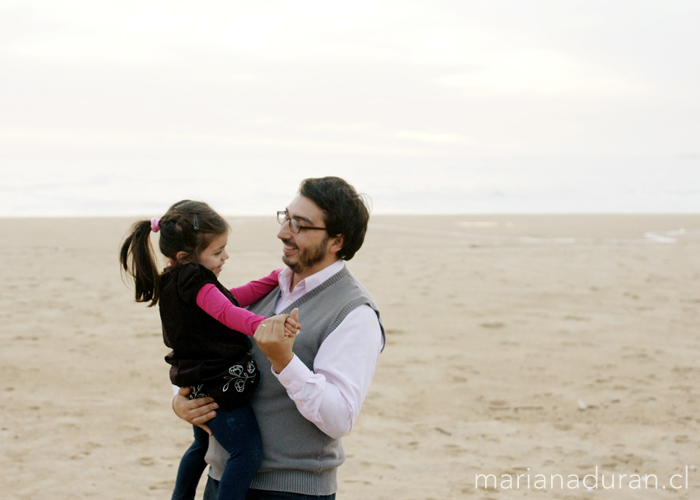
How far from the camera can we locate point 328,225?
2.27 metres

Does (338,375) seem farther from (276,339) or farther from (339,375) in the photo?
(276,339)

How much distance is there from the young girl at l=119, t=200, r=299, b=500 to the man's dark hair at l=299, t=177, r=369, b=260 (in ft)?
1.32

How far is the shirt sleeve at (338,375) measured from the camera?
198 centimetres

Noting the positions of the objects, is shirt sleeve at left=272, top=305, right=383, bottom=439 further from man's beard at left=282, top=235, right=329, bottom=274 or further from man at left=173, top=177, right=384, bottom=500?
man's beard at left=282, top=235, right=329, bottom=274

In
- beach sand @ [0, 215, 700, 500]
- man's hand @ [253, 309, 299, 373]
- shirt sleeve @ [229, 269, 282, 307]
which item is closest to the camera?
man's hand @ [253, 309, 299, 373]

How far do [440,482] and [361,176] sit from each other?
53.8 m

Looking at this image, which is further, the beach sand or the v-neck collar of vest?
the beach sand

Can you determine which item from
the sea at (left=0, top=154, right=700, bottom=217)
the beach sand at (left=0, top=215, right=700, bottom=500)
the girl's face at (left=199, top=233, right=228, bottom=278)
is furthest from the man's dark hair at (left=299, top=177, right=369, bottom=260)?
the sea at (left=0, top=154, right=700, bottom=217)

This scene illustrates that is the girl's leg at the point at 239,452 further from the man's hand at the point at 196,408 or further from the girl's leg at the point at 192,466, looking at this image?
the girl's leg at the point at 192,466

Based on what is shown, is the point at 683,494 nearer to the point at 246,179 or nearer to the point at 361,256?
the point at 361,256

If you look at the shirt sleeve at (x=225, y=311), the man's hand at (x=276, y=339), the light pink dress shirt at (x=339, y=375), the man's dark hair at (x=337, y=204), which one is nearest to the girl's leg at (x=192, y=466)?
the shirt sleeve at (x=225, y=311)

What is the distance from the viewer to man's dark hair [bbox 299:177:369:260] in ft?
7.41

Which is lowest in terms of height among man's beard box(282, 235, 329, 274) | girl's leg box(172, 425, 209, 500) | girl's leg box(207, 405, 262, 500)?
girl's leg box(172, 425, 209, 500)

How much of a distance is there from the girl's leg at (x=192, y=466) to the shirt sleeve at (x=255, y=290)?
0.53 meters
